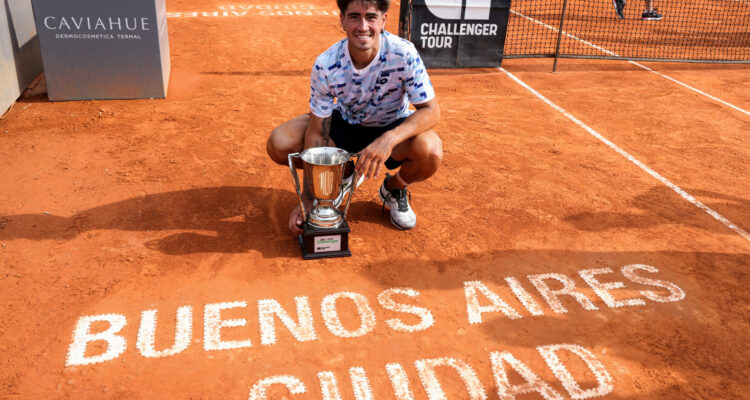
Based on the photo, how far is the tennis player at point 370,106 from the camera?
3834mm

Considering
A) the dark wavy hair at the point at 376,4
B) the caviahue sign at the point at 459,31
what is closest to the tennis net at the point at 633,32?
the caviahue sign at the point at 459,31

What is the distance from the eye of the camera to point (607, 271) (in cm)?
420

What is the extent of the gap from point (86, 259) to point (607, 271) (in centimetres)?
363

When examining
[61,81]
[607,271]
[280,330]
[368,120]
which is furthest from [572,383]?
[61,81]

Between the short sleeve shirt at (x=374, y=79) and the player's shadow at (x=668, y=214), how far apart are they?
185 centimetres

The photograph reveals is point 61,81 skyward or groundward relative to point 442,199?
skyward

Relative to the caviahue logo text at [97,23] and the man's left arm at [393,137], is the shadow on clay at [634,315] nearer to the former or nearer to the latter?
the man's left arm at [393,137]

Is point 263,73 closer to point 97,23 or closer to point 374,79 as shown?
point 97,23

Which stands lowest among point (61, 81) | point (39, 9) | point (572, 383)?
point (572, 383)

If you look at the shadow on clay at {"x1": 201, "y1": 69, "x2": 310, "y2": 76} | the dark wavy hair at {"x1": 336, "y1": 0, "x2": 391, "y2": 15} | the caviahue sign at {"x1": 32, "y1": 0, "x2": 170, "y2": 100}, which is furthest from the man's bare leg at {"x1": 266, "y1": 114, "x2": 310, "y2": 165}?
the shadow on clay at {"x1": 201, "y1": 69, "x2": 310, "y2": 76}

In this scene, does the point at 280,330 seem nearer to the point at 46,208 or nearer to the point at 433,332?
the point at 433,332

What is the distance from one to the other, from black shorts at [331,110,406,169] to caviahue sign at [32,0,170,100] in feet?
12.7

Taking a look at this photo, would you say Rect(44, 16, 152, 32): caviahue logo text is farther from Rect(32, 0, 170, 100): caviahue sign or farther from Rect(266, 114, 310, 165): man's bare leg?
Rect(266, 114, 310, 165): man's bare leg

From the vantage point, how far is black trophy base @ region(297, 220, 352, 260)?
4.12 m
